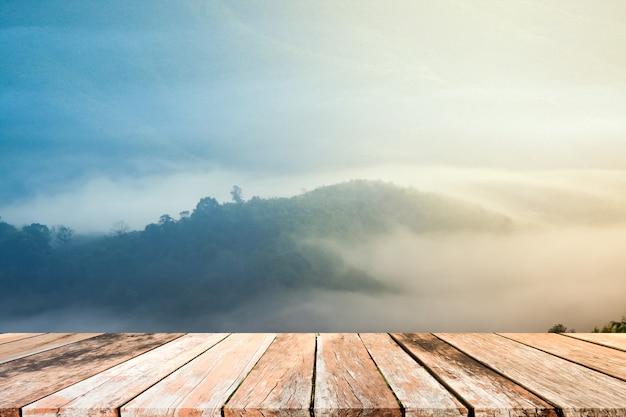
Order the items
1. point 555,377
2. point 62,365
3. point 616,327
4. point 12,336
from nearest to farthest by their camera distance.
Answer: point 555,377, point 62,365, point 12,336, point 616,327

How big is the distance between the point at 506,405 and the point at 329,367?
2.07 ft

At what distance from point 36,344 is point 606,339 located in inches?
116

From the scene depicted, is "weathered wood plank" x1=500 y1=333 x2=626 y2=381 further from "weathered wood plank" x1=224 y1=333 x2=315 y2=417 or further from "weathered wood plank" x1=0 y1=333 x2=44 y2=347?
"weathered wood plank" x1=0 y1=333 x2=44 y2=347

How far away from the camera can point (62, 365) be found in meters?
1.72

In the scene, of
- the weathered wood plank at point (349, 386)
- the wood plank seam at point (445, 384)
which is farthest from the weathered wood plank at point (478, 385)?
the weathered wood plank at point (349, 386)

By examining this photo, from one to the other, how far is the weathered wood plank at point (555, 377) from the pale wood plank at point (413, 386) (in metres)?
0.29

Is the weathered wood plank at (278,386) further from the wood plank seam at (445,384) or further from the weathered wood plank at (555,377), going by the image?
the weathered wood plank at (555,377)

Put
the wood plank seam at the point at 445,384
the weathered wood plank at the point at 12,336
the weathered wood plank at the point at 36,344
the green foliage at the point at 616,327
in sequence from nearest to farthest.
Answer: the wood plank seam at the point at 445,384, the weathered wood plank at the point at 36,344, the weathered wood plank at the point at 12,336, the green foliage at the point at 616,327

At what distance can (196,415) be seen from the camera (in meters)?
1.17

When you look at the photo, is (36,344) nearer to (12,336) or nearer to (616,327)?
(12,336)

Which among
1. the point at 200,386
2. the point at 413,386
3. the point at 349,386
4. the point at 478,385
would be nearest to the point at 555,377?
the point at 478,385

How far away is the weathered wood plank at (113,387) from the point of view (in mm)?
1202

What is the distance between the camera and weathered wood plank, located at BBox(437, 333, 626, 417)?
1179 mm

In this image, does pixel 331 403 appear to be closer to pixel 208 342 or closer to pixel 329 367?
pixel 329 367
